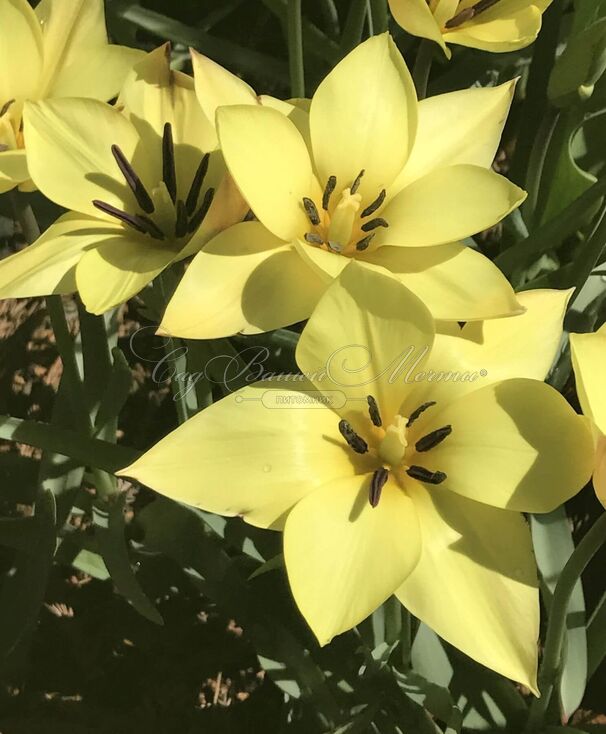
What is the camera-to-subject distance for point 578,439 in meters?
0.54

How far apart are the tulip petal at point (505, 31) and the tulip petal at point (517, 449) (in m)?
0.35

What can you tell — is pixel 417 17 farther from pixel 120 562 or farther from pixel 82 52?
pixel 120 562

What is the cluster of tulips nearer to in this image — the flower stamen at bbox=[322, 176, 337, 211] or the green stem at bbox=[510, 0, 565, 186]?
the flower stamen at bbox=[322, 176, 337, 211]

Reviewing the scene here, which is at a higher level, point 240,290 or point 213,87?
point 213,87

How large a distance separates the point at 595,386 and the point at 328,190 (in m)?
0.29

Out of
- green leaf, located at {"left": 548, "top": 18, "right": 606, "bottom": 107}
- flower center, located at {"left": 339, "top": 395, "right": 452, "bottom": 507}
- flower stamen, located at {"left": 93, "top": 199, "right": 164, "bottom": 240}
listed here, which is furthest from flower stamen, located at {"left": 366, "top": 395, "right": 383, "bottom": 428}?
green leaf, located at {"left": 548, "top": 18, "right": 606, "bottom": 107}

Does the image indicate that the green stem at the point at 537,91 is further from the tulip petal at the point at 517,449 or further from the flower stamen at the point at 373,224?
the tulip petal at the point at 517,449

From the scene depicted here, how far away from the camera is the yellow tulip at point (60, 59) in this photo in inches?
28.7

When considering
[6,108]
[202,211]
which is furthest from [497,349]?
[6,108]

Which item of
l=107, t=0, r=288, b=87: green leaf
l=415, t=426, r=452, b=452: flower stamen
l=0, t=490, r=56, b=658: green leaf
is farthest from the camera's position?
l=107, t=0, r=288, b=87: green leaf

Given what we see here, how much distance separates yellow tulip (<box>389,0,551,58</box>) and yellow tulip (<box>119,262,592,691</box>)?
282mm

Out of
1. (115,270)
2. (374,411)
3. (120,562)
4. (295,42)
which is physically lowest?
(120,562)

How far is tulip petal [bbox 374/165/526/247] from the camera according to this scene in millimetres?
628

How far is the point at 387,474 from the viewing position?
0.62 meters
